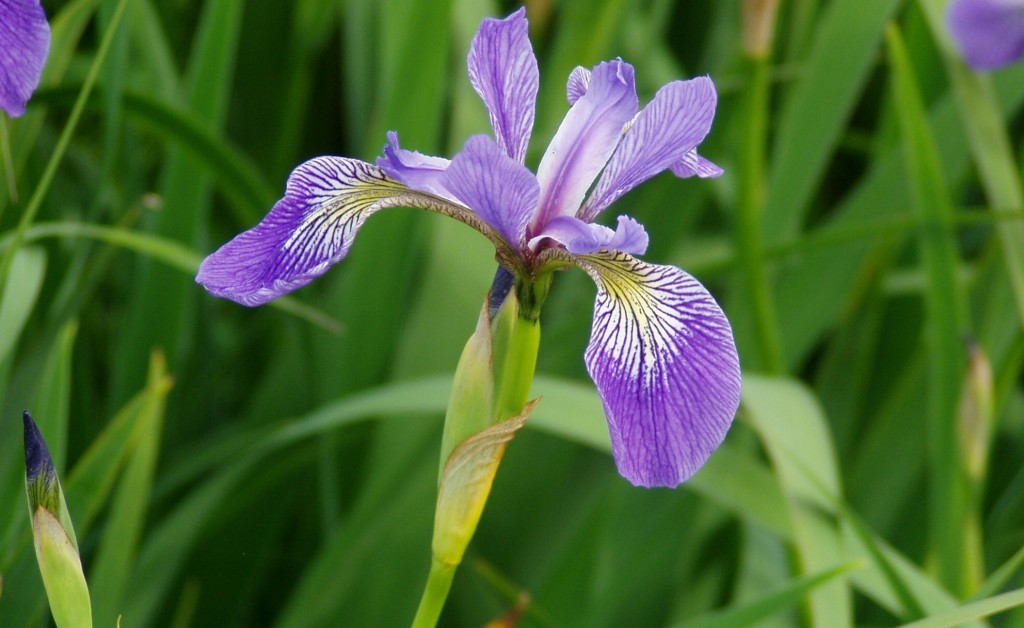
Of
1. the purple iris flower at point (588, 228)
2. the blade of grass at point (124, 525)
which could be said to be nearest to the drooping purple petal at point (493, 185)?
the purple iris flower at point (588, 228)

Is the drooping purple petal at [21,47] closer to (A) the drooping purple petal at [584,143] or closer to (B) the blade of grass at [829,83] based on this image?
(A) the drooping purple petal at [584,143]

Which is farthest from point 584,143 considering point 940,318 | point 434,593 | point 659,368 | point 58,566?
point 940,318

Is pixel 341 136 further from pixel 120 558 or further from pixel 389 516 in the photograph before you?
pixel 120 558

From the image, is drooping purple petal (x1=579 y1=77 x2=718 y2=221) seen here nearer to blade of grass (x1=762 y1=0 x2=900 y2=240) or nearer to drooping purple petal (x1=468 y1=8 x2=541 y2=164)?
drooping purple petal (x1=468 y1=8 x2=541 y2=164)

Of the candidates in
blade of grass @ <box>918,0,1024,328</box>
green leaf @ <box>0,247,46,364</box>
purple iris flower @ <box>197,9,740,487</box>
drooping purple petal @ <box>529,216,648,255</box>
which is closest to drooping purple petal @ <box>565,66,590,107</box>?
purple iris flower @ <box>197,9,740,487</box>

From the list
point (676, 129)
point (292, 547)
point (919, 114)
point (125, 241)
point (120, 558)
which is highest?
point (919, 114)

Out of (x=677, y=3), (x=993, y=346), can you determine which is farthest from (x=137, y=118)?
(x=677, y=3)

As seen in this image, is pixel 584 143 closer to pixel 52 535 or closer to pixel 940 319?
pixel 52 535
